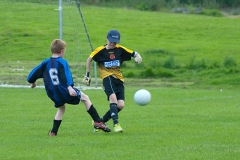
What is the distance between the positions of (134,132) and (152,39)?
2653cm

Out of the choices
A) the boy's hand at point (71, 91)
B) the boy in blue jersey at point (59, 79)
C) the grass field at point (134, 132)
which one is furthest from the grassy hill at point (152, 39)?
the boy's hand at point (71, 91)

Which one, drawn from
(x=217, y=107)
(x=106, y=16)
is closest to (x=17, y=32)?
(x=217, y=107)

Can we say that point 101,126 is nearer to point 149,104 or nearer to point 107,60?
point 107,60

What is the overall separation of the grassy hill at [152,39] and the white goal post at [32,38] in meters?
0.04

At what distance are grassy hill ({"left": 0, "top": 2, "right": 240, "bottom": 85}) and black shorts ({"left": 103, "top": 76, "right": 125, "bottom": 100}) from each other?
11.3 metres

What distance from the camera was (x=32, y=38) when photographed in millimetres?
25688

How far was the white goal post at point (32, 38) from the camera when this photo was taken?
866 inches

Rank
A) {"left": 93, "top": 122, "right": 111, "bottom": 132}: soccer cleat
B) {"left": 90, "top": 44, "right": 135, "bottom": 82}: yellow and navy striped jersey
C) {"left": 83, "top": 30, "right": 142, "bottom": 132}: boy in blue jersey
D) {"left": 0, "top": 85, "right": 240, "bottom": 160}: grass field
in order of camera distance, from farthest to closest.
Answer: {"left": 90, "top": 44, "right": 135, "bottom": 82}: yellow and navy striped jersey < {"left": 83, "top": 30, "right": 142, "bottom": 132}: boy in blue jersey < {"left": 93, "top": 122, "right": 111, "bottom": 132}: soccer cleat < {"left": 0, "top": 85, "right": 240, "bottom": 160}: grass field

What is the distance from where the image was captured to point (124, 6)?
46.7 meters

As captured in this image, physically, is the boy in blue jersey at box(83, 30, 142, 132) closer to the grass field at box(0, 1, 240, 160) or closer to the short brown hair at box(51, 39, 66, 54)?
the grass field at box(0, 1, 240, 160)

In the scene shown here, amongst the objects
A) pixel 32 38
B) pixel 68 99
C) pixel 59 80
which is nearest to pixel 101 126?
pixel 68 99

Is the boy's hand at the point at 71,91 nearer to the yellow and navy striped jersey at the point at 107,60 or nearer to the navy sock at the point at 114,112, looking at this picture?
the navy sock at the point at 114,112

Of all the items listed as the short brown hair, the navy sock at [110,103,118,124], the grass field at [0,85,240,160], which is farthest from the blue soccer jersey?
the navy sock at [110,103,118,124]

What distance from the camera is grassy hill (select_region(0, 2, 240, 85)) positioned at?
976 inches
